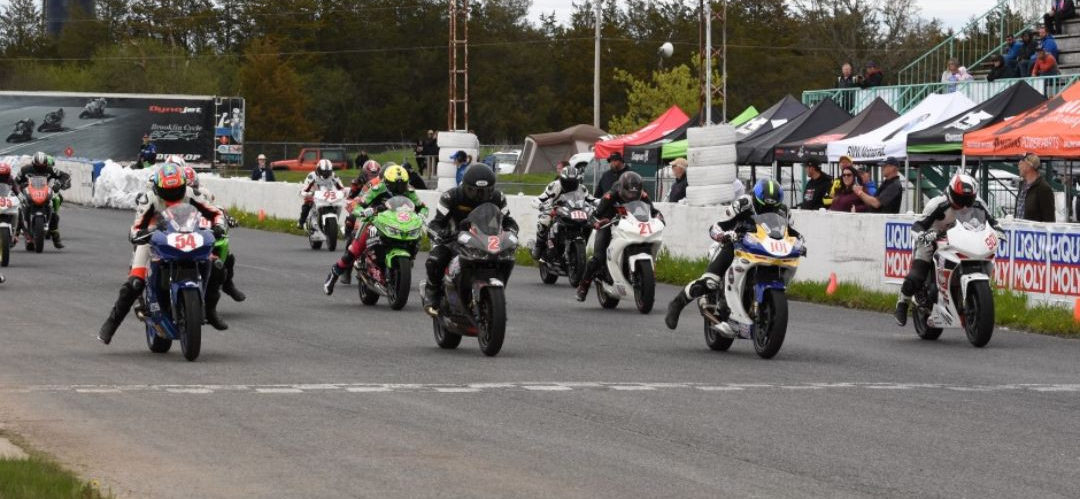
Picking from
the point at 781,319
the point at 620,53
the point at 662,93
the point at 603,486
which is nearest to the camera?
the point at 603,486

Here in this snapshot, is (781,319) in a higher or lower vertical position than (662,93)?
lower

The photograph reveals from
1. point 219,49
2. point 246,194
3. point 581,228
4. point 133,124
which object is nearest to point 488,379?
point 581,228

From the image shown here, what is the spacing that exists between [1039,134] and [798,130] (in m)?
8.66

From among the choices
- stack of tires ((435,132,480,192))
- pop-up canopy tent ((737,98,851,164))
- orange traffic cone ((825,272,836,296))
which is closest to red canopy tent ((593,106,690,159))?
stack of tires ((435,132,480,192))

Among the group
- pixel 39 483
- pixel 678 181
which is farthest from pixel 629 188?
pixel 39 483

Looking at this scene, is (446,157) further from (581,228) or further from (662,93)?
(662,93)

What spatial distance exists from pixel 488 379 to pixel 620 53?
327 feet

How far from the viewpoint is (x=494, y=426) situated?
10.2 m

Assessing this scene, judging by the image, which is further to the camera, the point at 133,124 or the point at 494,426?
the point at 133,124

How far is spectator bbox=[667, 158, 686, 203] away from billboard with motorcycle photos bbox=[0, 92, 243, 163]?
134 ft

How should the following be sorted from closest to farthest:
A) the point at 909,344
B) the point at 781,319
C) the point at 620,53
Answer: the point at 781,319 → the point at 909,344 → the point at 620,53

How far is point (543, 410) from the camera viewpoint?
35.7 feet

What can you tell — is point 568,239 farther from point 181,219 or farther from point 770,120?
point 770,120

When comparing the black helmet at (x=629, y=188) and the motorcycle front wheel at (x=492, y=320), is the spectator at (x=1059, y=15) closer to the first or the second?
the black helmet at (x=629, y=188)
